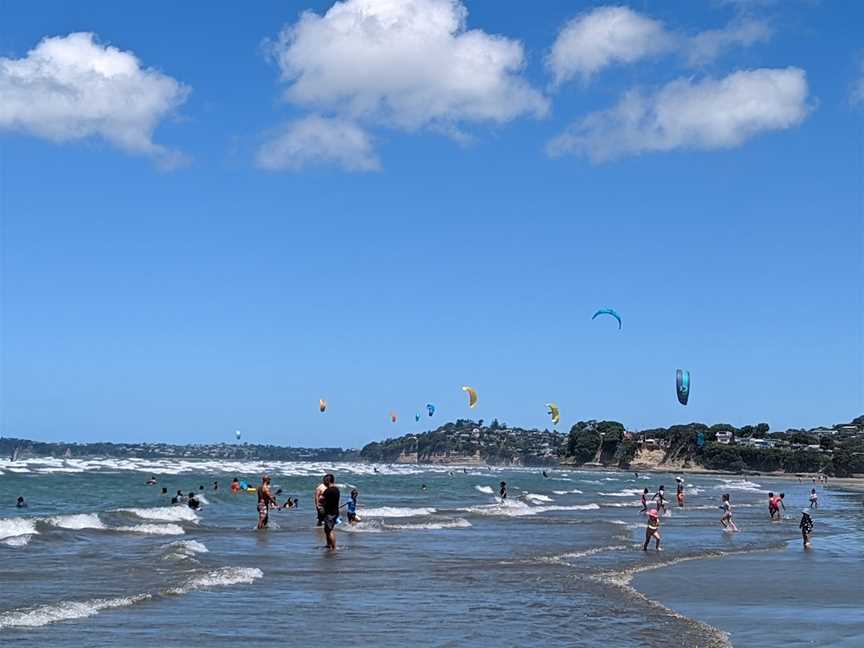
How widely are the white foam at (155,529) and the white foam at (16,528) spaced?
195 centimetres

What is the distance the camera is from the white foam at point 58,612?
1002cm

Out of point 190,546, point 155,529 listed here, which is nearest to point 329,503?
point 190,546

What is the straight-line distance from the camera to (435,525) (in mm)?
26516

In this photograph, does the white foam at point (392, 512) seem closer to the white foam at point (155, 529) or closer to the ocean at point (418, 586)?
the ocean at point (418, 586)

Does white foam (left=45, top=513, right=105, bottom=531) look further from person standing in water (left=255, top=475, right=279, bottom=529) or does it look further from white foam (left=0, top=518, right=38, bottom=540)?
person standing in water (left=255, top=475, right=279, bottom=529)

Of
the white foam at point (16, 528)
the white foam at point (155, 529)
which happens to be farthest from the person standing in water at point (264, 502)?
the white foam at point (16, 528)

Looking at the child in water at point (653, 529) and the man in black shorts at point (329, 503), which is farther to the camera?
the child in water at point (653, 529)

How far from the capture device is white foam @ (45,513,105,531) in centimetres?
2414

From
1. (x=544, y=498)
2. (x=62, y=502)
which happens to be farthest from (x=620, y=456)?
(x=62, y=502)

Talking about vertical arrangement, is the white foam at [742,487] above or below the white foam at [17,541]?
below

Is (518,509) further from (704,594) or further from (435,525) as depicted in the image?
(704,594)

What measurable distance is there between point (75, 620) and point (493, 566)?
761 centimetres

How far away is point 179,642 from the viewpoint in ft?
29.8

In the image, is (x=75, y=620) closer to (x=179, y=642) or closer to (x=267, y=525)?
(x=179, y=642)
